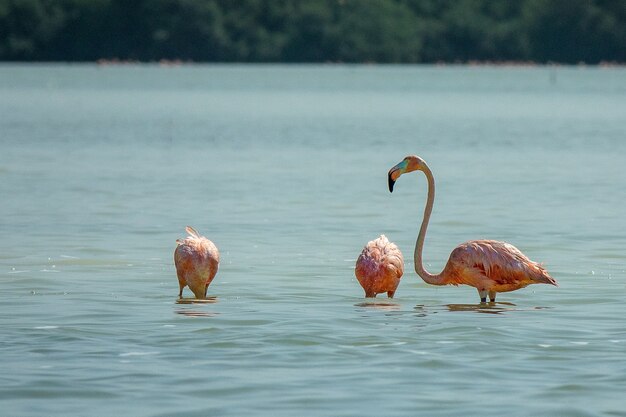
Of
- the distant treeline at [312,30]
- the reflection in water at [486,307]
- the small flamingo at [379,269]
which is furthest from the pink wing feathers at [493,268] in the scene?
the distant treeline at [312,30]

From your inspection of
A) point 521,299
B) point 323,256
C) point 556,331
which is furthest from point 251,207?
point 556,331

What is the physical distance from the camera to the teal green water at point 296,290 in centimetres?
1055

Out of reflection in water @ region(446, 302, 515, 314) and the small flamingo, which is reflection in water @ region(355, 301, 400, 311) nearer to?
the small flamingo

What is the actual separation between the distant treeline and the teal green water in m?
126

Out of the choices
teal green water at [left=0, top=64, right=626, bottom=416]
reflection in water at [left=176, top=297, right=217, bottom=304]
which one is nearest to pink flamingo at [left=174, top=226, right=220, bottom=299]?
reflection in water at [left=176, top=297, right=217, bottom=304]

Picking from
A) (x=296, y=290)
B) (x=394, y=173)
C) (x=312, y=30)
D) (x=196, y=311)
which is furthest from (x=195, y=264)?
(x=312, y=30)

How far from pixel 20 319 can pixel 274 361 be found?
2.82 meters

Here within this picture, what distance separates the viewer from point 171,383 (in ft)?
35.0

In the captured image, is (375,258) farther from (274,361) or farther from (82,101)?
(82,101)

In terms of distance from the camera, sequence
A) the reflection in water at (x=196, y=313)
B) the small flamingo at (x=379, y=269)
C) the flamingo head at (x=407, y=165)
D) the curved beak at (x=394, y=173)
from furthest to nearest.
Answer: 1. the small flamingo at (x=379, y=269)
2. the flamingo head at (x=407, y=165)
3. the curved beak at (x=394, y=173)
4. the reflection in water at (x=196, y=313)

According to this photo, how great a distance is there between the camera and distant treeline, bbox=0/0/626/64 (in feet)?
543

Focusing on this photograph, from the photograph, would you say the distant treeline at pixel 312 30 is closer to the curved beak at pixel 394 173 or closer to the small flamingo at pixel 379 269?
the small flamingo at pixel 379 269

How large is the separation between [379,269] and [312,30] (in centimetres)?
15791

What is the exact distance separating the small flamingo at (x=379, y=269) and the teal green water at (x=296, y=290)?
263 mm
